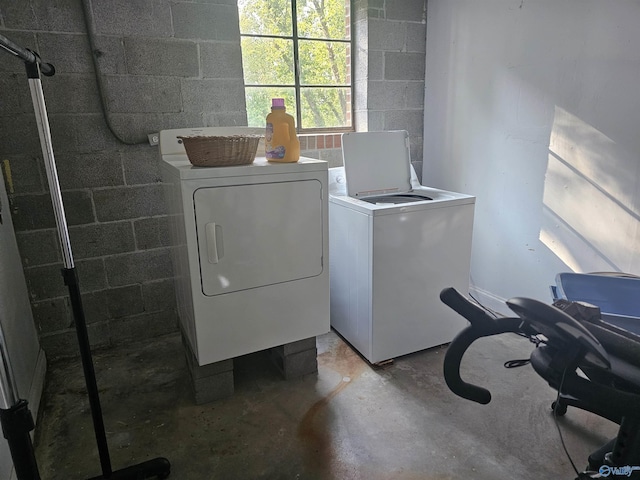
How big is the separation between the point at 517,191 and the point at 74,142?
2507 mm

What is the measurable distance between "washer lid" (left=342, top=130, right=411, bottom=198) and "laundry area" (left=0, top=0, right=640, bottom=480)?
0.6 inches

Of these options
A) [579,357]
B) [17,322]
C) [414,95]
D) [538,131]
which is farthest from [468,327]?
[414,95]

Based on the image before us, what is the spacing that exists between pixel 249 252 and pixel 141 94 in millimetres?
1191

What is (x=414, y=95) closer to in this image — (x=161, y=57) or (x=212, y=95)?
(x=212, y=95)

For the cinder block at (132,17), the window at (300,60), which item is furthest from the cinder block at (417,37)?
the cinder block at (132,17)

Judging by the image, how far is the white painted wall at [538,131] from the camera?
193 cm

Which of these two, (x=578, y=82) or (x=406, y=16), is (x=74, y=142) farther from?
(x=578, y=82)

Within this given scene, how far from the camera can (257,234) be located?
180cm

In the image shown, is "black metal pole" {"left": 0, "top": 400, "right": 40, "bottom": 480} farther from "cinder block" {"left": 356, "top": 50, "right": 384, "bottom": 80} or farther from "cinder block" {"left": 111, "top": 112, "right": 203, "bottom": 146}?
"cinder block" {"left": 356, "top": 50, "right": 384, "bottom": 80}

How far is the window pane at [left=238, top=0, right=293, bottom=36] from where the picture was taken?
100 inches

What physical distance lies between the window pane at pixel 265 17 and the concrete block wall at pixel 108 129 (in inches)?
7.3

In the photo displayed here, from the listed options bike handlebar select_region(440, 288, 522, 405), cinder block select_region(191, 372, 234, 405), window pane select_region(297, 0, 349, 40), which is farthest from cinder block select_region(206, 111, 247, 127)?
bike handlebar select_region(440, 288, 522, 405)

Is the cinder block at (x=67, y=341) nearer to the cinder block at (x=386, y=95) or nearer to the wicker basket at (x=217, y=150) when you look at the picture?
the wicker basket at (x=217, y=150)

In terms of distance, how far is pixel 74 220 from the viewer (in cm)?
228
